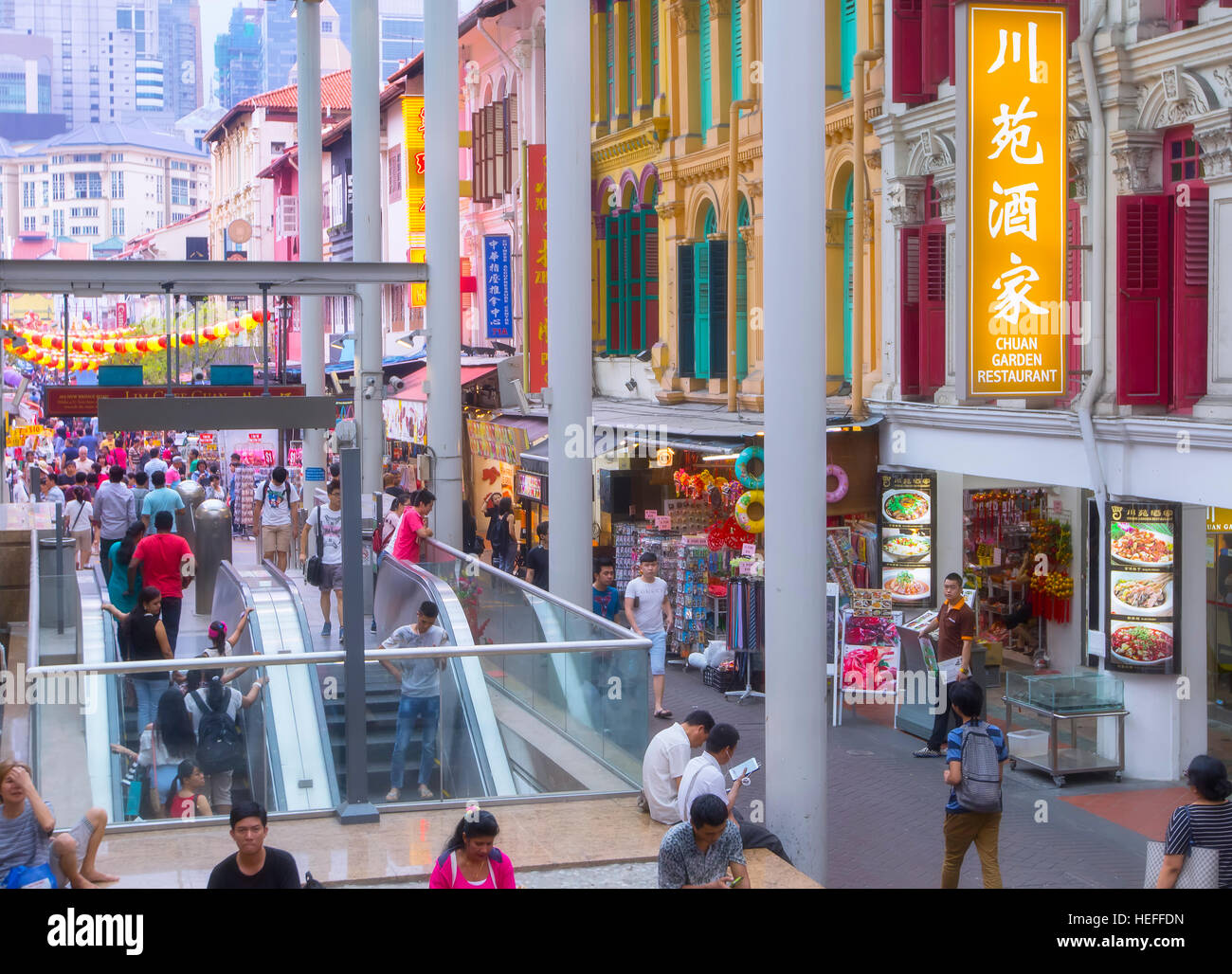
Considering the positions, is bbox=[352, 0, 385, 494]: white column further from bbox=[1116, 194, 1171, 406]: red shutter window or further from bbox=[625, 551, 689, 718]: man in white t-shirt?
bbox=[1116, 194, 1171, 406]: red shutter window

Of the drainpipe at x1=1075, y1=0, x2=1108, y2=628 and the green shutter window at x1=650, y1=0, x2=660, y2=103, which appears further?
the green shutter window at x1=650, y1=0, x2=660, y2=103

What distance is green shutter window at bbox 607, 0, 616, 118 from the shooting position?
85.7 feet

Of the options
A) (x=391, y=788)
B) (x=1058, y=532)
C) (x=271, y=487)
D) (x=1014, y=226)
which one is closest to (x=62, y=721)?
(x=391, y=788)

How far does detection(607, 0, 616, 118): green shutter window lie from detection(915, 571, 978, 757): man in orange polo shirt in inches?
549

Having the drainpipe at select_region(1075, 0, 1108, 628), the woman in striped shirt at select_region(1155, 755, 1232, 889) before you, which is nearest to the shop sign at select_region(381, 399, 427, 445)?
the drainpipe at select_region(1075, 0, 1108, 628)

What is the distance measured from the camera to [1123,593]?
534 inches

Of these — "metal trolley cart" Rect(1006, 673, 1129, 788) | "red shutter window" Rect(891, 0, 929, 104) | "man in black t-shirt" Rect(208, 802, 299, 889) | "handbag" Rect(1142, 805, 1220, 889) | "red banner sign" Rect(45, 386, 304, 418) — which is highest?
"red shutter window" Rect(891, 0, 929, 104)

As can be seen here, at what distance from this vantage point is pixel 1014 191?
42.9 feet

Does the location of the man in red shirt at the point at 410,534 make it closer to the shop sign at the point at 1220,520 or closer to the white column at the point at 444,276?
the white column at the point at 444,276

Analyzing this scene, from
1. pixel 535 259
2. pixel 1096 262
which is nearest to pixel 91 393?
pixel 535 259

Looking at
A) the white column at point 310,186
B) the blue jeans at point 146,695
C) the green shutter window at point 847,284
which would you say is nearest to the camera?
the blue jeans at point 146,695

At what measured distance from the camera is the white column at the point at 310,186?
1041 inches

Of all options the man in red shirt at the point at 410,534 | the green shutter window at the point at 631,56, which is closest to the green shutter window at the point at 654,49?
the green shutter window at the point at 631,56

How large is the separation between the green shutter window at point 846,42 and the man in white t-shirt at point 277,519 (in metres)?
9.27
